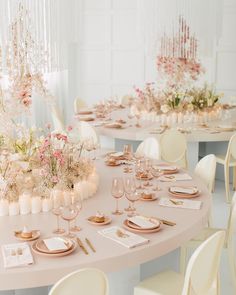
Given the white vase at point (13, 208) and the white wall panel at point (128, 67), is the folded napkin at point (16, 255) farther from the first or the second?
the white wall panel at point (128, 67)

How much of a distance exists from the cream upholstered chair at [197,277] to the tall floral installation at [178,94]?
11.9 feet

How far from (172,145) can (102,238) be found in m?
2.33

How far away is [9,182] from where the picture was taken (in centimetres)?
307

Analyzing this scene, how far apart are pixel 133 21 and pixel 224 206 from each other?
4.16 meters

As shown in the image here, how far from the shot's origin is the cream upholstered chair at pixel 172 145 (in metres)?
4.80

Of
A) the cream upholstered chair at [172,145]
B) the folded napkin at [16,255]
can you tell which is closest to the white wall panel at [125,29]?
the cream upholstered chair at [172,145]

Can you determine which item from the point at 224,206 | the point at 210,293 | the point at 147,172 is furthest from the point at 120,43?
the point at 210,293

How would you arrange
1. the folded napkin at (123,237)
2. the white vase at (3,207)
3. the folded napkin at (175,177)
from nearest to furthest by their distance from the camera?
the folded napkin at (123,237) < the white vase at (3,207) < the folded napkin at (175,177)

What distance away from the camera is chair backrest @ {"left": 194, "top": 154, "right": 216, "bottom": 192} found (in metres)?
3.91

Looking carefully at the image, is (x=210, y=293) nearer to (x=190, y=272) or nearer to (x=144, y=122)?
(x=190, y=272)

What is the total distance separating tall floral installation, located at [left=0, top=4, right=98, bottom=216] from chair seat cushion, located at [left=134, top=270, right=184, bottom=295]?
766 mm

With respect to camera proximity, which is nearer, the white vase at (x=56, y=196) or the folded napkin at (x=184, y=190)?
the white vase at (x=56, y=196)

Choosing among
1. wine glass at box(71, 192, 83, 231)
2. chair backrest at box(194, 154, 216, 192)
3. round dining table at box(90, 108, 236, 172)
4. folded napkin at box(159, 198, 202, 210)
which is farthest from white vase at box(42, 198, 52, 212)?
round dining table at box(90, 108, 236, 172)

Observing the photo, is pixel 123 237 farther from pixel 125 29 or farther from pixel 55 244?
pixel 125 29
